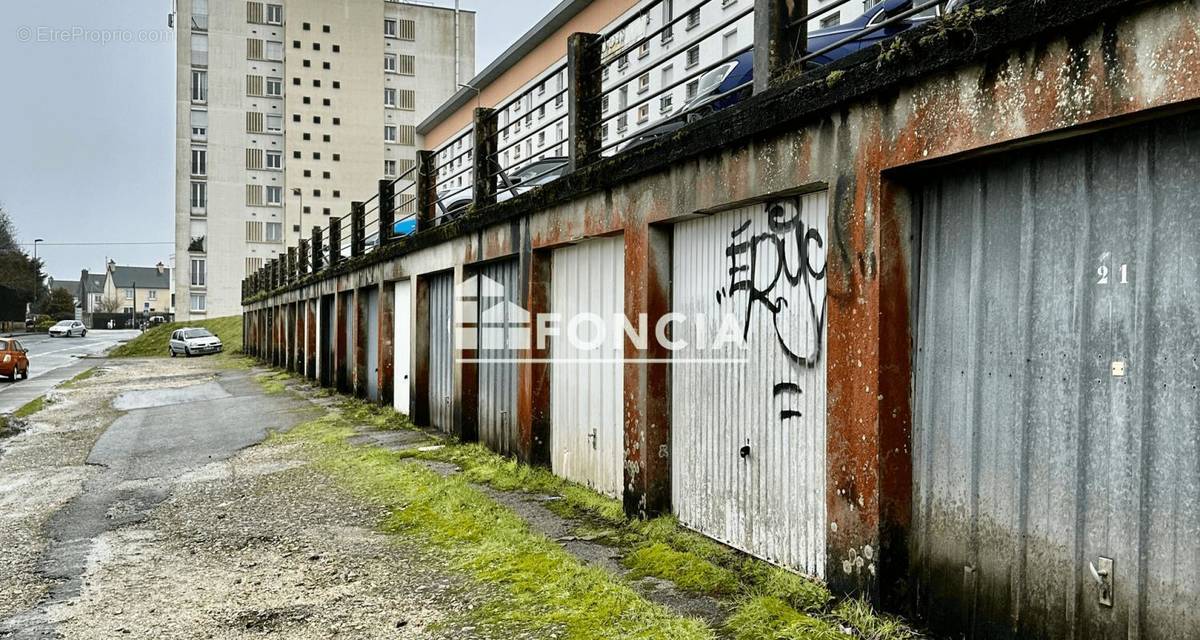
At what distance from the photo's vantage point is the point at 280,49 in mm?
63281

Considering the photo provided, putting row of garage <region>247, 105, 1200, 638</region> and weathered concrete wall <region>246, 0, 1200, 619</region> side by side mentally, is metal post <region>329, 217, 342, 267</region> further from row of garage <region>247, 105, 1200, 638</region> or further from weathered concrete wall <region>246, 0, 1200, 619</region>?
row of garage <region>247, 105, 1200, 638</region>

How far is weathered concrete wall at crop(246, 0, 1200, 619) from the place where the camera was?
3.04m

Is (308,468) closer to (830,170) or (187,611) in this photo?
(187,611)

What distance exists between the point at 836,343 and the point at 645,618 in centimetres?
179

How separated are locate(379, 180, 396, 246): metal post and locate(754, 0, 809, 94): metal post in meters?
11.3

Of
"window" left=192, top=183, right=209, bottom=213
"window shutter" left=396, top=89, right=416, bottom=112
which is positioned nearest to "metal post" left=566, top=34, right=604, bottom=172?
"window shutter" left=396, top=89, right=416, bottom=112

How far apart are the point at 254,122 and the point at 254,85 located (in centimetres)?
279

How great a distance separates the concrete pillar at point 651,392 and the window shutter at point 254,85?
64.3 meters

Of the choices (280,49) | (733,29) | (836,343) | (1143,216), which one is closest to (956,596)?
(836,343)

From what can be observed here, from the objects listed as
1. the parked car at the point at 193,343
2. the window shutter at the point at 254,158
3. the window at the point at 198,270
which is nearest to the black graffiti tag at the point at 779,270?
the parked car at the point at 193,343

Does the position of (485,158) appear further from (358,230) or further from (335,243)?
A: (335,243)

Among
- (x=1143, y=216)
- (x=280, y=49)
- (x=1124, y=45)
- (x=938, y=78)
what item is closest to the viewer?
(x=1124, y=45)

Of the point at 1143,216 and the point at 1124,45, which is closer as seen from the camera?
the point at 1124,45

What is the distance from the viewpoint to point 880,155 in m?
4.07
